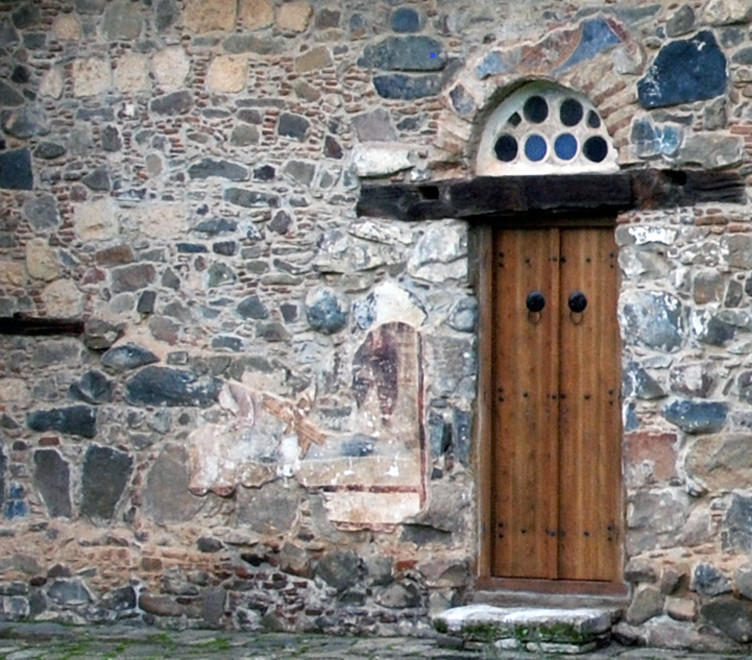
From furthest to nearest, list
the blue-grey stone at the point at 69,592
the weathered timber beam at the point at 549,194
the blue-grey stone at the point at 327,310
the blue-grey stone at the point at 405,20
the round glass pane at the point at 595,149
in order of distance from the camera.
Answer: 1. the blue-grey stone at the point at 69,592
2. the blue-grey stone at the point at 327,310
3. the blue-grey stone at the point at 405,20
4. the round glass pane at the point at 595,149
5. the weathered timber beam at the point at 549,194

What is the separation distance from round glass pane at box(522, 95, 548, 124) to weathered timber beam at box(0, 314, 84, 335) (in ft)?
8.93

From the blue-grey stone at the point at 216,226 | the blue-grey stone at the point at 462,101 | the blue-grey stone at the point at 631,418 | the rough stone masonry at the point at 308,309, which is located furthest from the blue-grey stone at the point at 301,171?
the blue-grey stone at the point at 631,418

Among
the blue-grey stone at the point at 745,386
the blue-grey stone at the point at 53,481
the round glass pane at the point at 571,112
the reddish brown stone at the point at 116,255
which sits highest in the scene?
the round glass pane at the point at 571,112

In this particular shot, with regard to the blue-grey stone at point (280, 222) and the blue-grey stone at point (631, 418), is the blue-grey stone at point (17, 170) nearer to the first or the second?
the blue-grey stone at point (280, 222)

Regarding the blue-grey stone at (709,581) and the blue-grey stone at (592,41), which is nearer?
the blue-grey stone at (709,581)

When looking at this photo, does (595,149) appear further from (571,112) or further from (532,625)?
(532,625)

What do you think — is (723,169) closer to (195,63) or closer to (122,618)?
(195,63)

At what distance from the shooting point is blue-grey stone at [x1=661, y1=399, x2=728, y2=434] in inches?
365

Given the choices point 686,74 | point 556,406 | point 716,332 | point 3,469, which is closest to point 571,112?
point 686,74

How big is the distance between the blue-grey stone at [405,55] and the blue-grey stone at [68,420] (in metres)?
2.45

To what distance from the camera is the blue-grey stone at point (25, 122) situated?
10.7 m

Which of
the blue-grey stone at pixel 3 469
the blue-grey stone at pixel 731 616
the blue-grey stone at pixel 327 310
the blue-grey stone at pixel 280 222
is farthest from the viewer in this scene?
the blue-grey stone at pixel 3 469

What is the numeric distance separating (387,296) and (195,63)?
1.68 meters

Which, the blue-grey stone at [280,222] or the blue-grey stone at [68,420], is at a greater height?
the blue-grey stone at [280,222]
